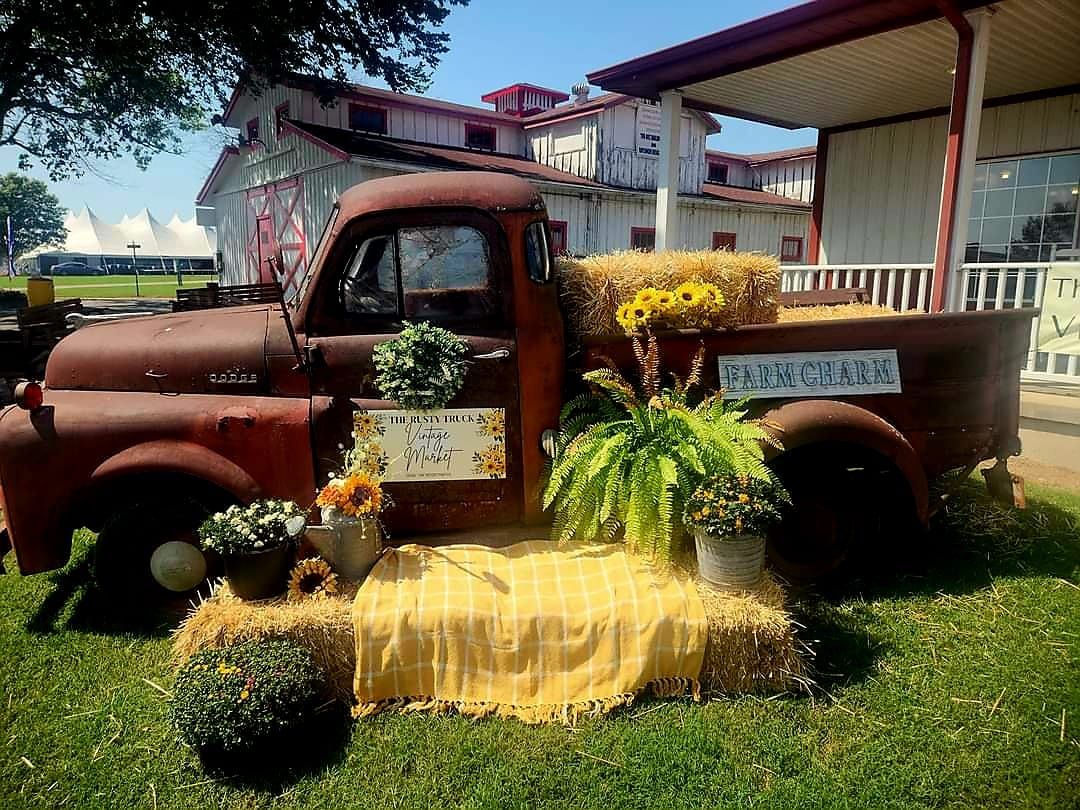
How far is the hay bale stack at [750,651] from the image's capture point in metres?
3.08

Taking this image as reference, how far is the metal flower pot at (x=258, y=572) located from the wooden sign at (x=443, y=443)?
0.68 metres

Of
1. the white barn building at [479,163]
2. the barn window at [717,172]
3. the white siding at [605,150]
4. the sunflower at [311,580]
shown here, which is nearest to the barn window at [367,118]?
the white barn building at [479,163]

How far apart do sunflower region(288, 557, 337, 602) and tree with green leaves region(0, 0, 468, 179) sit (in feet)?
52.1

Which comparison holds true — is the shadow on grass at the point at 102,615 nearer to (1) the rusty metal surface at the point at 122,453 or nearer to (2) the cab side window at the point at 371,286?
(1) the rusty metal surface at the point at 122,453

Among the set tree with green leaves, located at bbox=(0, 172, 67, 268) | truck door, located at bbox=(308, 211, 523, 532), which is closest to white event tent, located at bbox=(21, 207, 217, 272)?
tree with green leaves, located at bbox=(0, 172, 67, 268)

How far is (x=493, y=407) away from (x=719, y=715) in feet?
6.06

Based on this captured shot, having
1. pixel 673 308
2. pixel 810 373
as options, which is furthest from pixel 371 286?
pixel 810 373

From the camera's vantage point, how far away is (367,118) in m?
17.6

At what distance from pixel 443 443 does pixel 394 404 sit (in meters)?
0.33

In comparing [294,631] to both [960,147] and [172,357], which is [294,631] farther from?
[960,147]

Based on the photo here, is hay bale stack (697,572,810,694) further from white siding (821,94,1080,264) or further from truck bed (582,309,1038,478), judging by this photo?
white siding (821,94,1080,264)

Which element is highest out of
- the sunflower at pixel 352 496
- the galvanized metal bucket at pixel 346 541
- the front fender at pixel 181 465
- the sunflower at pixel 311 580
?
the front fender at pixel 181 465

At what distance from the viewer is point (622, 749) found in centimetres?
279

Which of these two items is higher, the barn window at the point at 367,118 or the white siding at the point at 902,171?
the barn window at the point at 367,118
